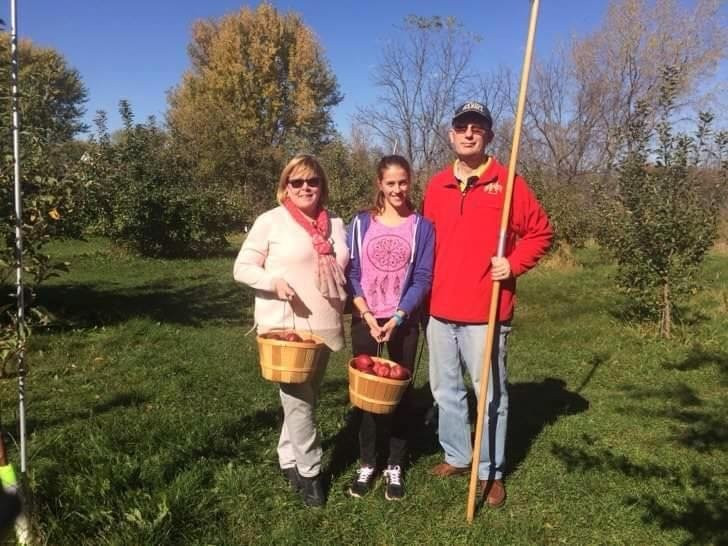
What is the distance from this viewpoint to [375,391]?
10.9 feet

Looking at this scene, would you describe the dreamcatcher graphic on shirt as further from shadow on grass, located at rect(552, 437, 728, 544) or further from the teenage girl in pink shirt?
shadow on grass, located at rect(552, 437, 728, 544)

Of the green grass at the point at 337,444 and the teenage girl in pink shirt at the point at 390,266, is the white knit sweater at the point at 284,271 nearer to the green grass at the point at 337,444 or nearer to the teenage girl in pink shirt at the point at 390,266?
the teenage girl in pink shirt at the point at 390,266

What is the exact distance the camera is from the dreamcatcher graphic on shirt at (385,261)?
12.0 feet

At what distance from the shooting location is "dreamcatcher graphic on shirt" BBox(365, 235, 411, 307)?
366 centimetres

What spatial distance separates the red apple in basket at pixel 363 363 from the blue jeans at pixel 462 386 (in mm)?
585

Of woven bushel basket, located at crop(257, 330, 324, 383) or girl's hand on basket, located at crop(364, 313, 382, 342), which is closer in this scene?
woven bushel basket, located at crop(257, 330, 324, 383)

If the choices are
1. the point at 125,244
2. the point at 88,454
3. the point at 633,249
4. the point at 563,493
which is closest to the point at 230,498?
the point at 88,454

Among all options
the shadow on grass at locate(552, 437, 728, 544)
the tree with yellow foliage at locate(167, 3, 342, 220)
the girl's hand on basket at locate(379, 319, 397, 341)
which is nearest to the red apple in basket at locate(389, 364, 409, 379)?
the girl's hand on basket at locate(379, 319, 397, 341)

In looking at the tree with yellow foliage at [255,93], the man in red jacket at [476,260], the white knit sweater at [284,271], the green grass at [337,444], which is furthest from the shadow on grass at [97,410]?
the tree with yellow foliage at [255,93]

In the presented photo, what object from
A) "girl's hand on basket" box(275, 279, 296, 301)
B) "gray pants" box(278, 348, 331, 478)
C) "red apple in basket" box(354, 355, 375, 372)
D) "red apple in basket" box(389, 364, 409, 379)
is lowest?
"gray pants" box(278, 348, 331, 478)

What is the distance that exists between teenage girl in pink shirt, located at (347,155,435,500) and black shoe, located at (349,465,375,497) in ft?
2.34

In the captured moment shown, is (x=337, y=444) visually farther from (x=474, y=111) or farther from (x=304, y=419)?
(x=474, y=111)

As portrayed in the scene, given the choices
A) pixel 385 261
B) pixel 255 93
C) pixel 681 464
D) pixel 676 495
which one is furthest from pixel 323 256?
pixel 255 93

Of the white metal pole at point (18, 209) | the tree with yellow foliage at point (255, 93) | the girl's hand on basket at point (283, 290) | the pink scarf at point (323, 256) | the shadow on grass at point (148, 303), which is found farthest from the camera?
the tree with yellow foliage at point (255, 93)
